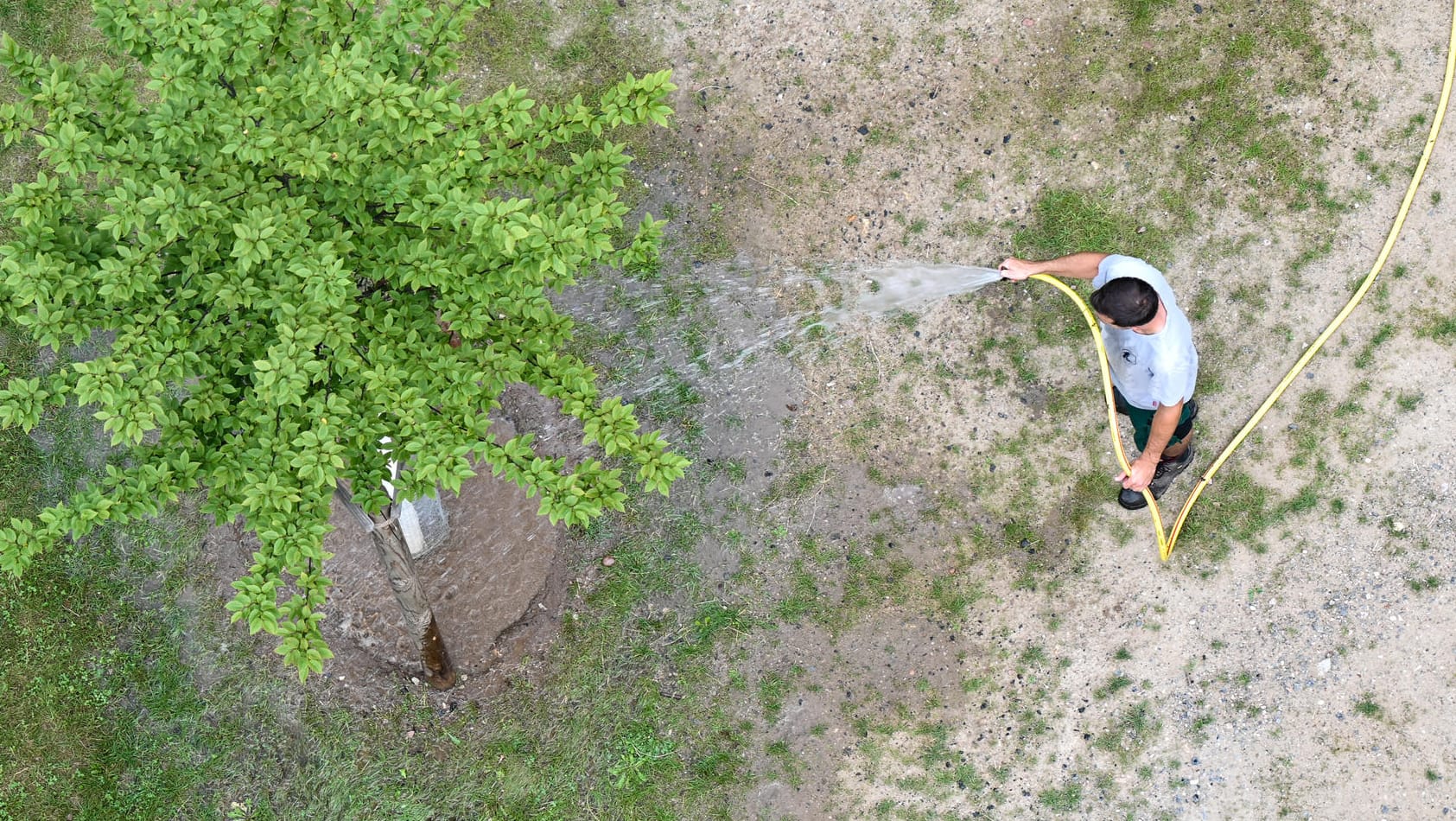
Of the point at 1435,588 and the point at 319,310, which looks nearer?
the point at 319,310

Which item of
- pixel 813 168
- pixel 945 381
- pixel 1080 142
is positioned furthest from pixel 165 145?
pixel 1080 142

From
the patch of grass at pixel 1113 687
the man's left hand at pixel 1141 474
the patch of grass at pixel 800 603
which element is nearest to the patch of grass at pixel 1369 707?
the patch of grass at pixel 1113 687

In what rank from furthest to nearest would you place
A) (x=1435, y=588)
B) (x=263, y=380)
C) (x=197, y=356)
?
(x=1435, y=588) → (x=197, y=356) → (x=263, y=380)

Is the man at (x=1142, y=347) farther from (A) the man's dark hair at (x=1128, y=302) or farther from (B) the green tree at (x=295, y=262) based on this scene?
(B) the green tree at (x=295, y=262)

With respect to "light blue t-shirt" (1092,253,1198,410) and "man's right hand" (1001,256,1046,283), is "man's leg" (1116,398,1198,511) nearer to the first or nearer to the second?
"light blue t-shirt" (1092,253,1198,410)

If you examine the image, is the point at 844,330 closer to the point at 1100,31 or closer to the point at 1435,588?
the point at 1100,31

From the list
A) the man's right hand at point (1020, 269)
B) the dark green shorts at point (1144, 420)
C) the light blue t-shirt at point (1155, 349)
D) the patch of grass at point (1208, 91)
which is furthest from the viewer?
the patch of grass at point (1208, 91)

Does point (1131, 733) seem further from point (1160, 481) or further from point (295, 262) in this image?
point (295, 262)

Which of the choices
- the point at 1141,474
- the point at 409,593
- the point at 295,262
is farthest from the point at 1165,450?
the point at 295,262
